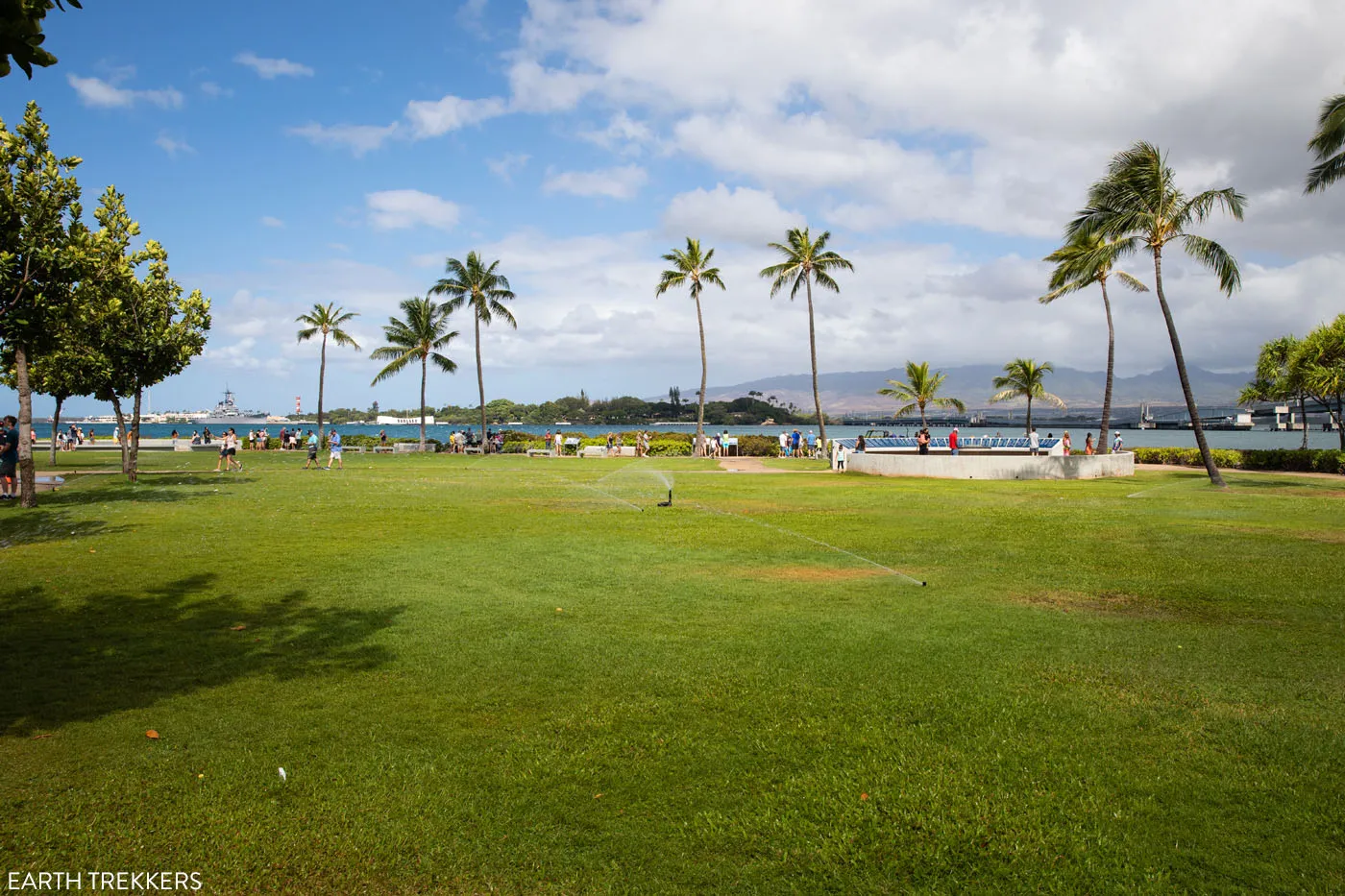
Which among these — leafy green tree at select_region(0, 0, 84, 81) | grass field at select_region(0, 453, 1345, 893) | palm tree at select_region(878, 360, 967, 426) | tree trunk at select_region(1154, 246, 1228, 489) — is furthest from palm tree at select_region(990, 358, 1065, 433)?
leafy green tree at select_region(0, 0, 84, 81)

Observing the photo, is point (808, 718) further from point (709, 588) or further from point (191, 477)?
point (191, 477)

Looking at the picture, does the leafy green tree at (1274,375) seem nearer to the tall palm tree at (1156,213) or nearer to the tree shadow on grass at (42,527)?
the tall palm tree at (1156,213)

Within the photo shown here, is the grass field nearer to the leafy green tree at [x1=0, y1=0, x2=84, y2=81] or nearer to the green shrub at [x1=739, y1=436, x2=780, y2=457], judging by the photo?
the leafy green tree at [x1=0, y1=0, x2=84, y2=81]

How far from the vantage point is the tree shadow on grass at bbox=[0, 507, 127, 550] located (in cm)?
1330

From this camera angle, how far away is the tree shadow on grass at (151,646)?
597cm

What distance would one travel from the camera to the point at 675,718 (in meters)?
5.68

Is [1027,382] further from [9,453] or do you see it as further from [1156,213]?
[9,453]

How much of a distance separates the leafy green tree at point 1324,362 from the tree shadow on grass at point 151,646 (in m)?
34.2

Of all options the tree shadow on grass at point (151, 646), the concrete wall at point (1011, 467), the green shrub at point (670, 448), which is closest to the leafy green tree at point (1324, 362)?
the concrete wall at point (1011, 467)

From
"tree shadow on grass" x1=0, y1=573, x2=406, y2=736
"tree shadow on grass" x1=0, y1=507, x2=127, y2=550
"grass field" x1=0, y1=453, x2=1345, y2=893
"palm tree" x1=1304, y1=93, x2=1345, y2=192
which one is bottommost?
"grass field" x1=0, y1=453, x2=1345, y2=893

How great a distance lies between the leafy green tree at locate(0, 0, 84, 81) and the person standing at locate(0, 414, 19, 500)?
17.4 meters

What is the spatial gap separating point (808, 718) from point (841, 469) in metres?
30.4

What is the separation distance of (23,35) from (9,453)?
1861 cm

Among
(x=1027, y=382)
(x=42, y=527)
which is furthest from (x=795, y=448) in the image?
(x=42, y=527)
